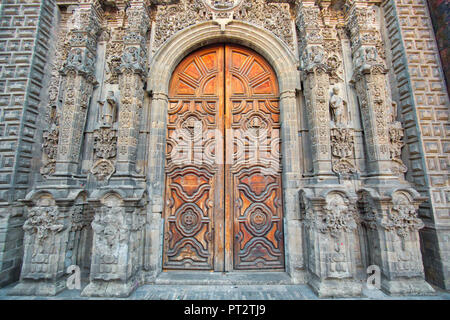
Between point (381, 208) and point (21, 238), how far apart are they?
7.66 meters

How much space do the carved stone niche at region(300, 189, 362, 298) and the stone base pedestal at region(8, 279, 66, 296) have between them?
4.95 metres

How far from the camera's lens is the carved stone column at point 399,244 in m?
3.96

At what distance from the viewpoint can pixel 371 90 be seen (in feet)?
15.6

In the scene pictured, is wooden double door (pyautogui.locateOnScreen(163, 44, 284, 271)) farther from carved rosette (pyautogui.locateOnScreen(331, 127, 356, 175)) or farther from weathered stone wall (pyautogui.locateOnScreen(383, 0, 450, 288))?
weathered stone wall (pyautogui.locateOnScreen(383, 0, 450, 288))

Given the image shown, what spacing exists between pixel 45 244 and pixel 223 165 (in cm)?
391

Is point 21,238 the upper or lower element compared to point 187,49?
lower

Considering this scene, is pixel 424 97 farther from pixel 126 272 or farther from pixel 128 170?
pixel 126 272

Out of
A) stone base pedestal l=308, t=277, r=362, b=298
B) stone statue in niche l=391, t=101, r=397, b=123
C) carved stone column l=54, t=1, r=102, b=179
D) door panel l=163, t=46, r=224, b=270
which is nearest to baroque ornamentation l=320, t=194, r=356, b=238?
stone base pedestal l=308, t=277, r=362, b=298

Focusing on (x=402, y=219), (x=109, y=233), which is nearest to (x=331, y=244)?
(x=402, y=219)

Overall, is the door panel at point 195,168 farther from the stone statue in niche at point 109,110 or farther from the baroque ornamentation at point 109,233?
the stone statue in niche at point 109,110

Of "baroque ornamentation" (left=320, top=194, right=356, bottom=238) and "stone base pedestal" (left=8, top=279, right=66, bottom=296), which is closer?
"stone base pedestal" (left=8, top=279, right=66, bottom=296)

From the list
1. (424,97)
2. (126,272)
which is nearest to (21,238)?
(126,272)

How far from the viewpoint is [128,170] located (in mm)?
4457

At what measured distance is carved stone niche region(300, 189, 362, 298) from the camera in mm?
3938
